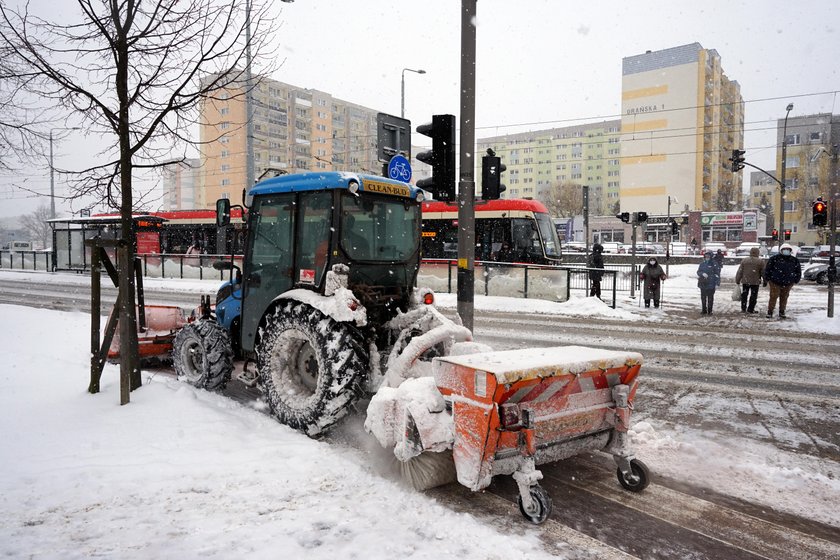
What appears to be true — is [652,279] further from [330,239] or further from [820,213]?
[330,239]

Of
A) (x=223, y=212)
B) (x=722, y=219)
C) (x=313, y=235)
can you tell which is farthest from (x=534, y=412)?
(x=722, y=219)

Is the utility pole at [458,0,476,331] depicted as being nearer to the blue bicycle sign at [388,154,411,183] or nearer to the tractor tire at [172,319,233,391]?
the blue bicycle sign at [388,154,411,183]

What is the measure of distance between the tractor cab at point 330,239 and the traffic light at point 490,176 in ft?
4.93

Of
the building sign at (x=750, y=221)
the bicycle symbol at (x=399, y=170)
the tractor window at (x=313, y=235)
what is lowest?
the tractor window at (x=313, y=235)

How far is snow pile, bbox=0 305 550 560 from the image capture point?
3.07 m

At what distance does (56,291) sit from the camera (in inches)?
771

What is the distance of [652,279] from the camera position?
1580 cm

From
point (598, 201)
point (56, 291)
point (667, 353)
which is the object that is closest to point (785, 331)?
point (667, 353)

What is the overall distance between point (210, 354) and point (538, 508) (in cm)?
373

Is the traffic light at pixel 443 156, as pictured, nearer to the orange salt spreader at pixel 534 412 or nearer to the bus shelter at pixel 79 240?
the orange salt spreader at pixel 534 412

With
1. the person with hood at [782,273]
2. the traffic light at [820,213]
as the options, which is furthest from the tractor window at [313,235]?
the traffic light at [820,213]

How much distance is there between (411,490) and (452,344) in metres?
1.26

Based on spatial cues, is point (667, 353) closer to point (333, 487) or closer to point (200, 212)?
point (333, 487)

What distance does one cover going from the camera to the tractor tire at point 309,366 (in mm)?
4422
